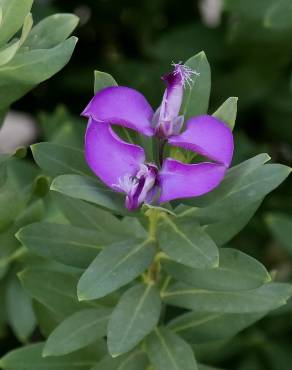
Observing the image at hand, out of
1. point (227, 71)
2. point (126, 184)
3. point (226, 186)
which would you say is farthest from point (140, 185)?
point (227, 71)

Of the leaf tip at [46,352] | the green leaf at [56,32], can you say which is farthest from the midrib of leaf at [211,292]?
the green leaf at [56,32]

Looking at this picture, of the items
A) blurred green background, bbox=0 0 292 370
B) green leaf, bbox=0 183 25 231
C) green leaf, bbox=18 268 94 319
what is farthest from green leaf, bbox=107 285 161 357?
Answer: blurred green background, bbox=0 0 292 370

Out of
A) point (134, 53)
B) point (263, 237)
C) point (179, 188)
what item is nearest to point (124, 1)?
point (134, 53)

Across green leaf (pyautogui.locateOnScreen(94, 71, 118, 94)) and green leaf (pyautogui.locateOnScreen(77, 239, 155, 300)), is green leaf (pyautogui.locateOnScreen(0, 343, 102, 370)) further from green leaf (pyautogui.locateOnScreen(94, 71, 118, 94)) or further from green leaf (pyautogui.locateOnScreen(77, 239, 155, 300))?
green leaf (pyautogui.locateOnScreen(94, 71, 118, 94))

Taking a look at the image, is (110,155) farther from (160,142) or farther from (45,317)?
(45,317)

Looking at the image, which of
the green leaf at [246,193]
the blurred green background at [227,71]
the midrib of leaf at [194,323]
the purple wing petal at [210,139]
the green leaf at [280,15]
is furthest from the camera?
the blurred green background at [227,71]

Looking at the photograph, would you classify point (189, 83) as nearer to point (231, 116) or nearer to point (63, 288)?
point (231, 116)

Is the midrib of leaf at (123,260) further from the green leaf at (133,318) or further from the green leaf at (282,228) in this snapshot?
the green leaf at (282,228)
